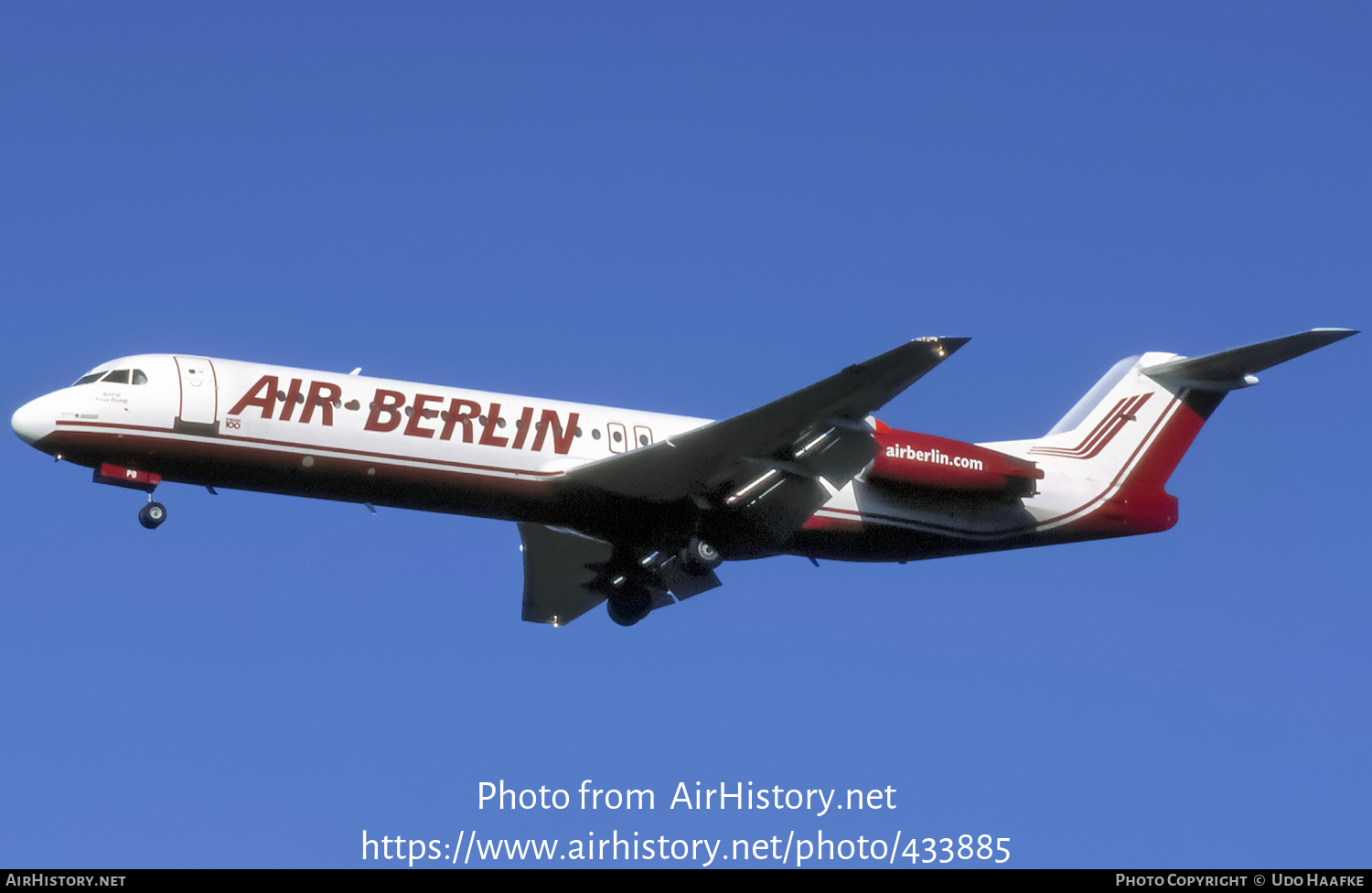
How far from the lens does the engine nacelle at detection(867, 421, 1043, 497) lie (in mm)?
26266

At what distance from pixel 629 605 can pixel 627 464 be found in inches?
195

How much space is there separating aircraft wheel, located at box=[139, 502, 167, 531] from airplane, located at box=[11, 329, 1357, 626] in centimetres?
2

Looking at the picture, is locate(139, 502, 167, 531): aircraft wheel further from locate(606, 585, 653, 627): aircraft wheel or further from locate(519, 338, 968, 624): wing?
locate(606, 585, 653, 627): aircraft wheel

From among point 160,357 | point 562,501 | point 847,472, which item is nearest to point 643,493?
point 562,501

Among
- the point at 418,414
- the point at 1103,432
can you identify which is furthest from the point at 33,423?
the point at 1103,432

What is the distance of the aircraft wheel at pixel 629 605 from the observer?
93.1ft

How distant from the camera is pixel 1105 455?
1136 inches

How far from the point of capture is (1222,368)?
28.8m

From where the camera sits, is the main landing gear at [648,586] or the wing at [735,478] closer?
the wing at [735,478]

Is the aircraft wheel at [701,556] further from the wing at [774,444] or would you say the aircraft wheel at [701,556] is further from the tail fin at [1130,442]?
the tail fin at [1130,442]

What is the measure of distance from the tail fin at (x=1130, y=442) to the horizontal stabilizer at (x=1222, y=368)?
0.06 feet

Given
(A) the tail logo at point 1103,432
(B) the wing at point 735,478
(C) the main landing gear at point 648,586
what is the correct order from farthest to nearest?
1. (A) the tail logo at point 1103,432
2. (C) the main landing gear at point 648,586
3. (B) the wing at point 735,478

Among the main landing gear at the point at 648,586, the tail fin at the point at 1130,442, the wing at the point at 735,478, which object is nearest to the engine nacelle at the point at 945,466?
the tail fin at the point at 1130,442

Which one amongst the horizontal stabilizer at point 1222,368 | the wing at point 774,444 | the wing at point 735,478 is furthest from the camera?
the horizontal stabilizer at point 1222,368
